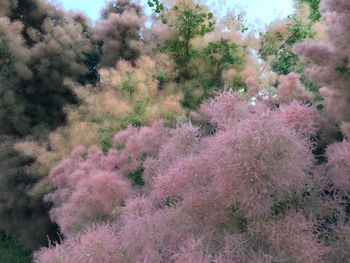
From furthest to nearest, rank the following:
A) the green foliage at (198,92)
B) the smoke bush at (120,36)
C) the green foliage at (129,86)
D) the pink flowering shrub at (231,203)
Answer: the smoke bush at (120,36) < the green foliage at (198,92) < the green foliage at (129,86) < the pink flowering shrub at (231,203)

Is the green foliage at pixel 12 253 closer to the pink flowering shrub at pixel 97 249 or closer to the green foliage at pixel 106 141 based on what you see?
the green foliage at pixel 106 141

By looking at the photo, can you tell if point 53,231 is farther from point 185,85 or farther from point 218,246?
point 218,246

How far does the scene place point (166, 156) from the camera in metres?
3.76

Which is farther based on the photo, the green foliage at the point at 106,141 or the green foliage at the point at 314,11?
the green foliage at the point at 314,11

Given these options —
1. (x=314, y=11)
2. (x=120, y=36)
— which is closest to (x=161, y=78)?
(x=120, y=36)

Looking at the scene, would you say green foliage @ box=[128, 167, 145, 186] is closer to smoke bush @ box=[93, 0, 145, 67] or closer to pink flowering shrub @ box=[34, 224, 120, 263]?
pink flowering shrub @ box=[34, 224, 120, 263]

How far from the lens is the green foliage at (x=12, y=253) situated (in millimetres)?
8523

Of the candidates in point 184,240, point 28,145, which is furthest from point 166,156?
point 28,145

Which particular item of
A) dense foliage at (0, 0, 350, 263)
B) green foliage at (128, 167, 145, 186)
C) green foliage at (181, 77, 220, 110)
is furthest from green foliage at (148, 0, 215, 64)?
green foliage at (128, 167, 145, 186)

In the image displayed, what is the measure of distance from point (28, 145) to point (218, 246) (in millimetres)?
4701

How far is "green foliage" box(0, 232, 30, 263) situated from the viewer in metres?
8.52

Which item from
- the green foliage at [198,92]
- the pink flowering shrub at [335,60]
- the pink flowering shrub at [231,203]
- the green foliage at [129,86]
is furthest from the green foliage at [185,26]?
the pink flowering shrub at [231,203]

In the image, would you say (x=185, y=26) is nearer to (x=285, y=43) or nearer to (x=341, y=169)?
(x=285, y=43)

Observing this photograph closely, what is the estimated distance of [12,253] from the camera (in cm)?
897
